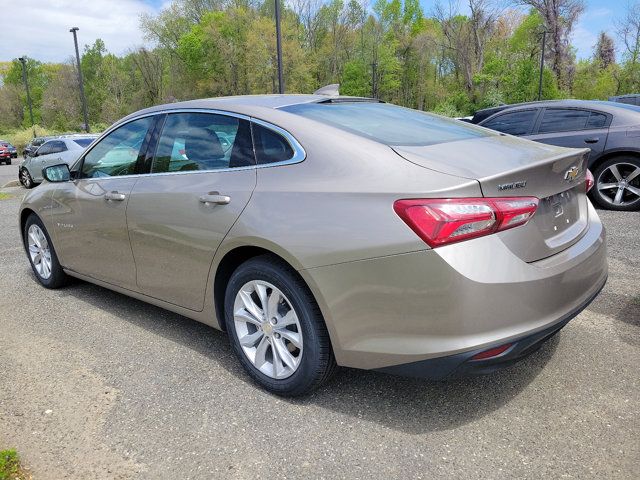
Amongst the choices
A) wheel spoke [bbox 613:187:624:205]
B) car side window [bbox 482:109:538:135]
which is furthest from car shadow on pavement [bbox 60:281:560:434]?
car side window [bbox 482:109:538:135]

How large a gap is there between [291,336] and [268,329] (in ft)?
0.59

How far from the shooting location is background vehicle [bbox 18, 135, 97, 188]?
558 inches

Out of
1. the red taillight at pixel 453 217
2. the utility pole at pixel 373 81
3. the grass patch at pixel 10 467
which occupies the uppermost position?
the utility pole at pixel 373 81

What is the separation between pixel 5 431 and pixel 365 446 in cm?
180

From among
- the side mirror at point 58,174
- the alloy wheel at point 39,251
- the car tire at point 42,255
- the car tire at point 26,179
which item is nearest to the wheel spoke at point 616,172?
the side mirror at point 58,174

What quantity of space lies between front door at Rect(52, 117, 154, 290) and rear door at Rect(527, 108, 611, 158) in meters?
6.11

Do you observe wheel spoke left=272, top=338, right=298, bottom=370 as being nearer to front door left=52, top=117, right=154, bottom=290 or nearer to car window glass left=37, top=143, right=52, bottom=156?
front door left=52, top=117, right=154, bottom=290

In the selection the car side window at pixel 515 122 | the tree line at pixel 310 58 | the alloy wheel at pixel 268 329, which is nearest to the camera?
the alloy wheel at pixel 268 329

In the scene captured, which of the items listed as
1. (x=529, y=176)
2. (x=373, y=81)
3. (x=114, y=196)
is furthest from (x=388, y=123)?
(x=373, y=81)

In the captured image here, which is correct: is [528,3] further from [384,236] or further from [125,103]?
[384,236]

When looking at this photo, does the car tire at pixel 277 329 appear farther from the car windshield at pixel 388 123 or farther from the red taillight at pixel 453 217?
the car windshield at pixel 388 123

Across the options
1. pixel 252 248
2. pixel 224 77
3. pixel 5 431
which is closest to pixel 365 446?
pixel 252 248

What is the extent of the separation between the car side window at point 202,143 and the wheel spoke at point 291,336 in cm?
94

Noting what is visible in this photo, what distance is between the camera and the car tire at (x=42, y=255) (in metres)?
4.83
